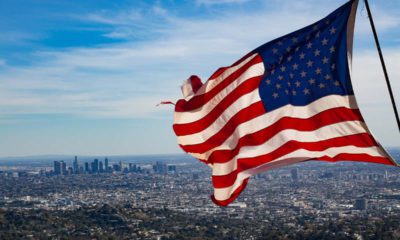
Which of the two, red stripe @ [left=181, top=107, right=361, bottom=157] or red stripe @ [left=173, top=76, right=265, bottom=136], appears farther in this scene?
red stripe @ [left=173, top=76, right=265, bottom=136]

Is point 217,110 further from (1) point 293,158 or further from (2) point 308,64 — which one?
(2) point 308,64

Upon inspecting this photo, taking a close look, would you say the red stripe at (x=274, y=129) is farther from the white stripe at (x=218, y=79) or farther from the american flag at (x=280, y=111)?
the white stripe at (x=218, y=79)

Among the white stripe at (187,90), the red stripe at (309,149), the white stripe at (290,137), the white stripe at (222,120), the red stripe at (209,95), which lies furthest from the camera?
the white stripe at (187,90)

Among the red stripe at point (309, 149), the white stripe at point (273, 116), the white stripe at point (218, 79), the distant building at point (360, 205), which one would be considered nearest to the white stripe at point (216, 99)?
the white stripe at point (218, 79)

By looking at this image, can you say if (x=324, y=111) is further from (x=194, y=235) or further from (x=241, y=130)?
(x=194, y=235)

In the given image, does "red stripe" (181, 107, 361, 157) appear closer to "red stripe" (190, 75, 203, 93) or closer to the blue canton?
the blue canton

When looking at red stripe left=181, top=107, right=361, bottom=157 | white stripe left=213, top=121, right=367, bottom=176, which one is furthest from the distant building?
white stripe left=213, top=121, right=367, bottom=176

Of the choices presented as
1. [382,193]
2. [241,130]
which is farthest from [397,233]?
[382,193]
